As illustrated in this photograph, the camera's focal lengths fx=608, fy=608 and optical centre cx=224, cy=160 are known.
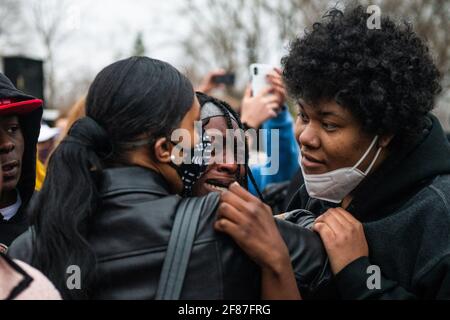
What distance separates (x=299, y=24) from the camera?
1959cm

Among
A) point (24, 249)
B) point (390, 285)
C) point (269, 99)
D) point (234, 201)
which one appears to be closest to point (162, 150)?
point (234, 201)

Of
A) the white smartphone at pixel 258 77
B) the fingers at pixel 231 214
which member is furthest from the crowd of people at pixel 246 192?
the white smartphone at pixel 258 77

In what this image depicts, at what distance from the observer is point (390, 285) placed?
2029 millimetres

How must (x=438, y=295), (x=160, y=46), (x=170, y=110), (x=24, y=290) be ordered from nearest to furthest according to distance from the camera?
(x=24, y=290) → (x=170, y=110) → (x=438, y=295) → (x=160, y=46)

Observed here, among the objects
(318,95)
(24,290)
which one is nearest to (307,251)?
(318,95)

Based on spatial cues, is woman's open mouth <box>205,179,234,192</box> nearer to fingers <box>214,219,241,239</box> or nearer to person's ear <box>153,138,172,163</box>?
person's ear <box>153,138,172,163</box>

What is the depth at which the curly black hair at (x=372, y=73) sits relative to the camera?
2180 mm

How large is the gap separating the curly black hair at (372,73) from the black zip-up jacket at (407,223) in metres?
0.12

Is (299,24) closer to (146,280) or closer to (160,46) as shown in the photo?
(160,46)

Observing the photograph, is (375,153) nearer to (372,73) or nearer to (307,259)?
(372,73)

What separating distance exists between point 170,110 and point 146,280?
514 mm

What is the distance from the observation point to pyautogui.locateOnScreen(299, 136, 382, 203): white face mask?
2293mm

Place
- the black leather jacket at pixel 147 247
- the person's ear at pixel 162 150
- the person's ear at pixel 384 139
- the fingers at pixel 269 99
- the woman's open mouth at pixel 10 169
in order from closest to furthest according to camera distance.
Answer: the black leather jacket at pixel 147 247
the person's ear at pixel 162 150
the person's ear at pixel 384 139
the woman's open mouth at pixel 10 169
the fingers at pixel 269 99

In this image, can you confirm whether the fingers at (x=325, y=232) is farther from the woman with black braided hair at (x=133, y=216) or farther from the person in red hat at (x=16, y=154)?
the person in red hat at (x=16, y=154)
